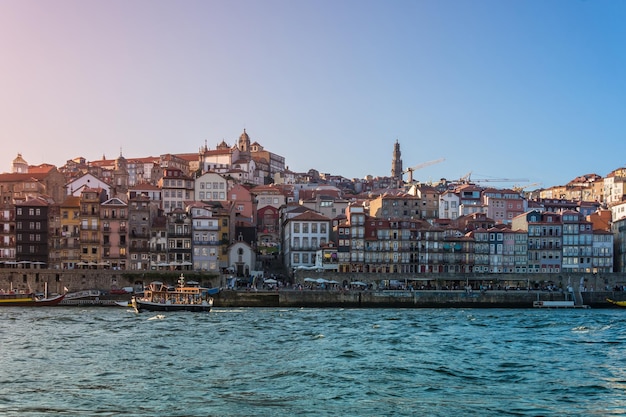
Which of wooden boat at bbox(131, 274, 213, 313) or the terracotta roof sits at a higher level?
the terracotta roof

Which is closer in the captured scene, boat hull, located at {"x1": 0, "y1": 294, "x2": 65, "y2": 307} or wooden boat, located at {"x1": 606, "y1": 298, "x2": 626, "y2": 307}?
boat hull, located at {"x1": 0, "y1": 294, "x2": 65, "y2": 307}

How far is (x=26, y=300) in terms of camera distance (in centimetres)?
8144

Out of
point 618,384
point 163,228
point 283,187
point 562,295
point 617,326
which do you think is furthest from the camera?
point 283,187

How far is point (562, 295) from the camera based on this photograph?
287 ft

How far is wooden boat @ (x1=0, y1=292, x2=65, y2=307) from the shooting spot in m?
81.0

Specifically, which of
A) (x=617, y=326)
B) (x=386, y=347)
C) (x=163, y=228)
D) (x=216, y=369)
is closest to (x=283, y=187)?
(x=163, y=228)

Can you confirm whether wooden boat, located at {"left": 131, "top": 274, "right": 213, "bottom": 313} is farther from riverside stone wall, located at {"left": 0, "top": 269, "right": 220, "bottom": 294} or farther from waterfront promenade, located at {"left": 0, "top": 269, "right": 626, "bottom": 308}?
riverside stone wall, located at {"left": 0, "top": 269, "right": 220, "bottom": 294}

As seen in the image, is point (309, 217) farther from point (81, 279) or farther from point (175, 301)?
point (175, 301)

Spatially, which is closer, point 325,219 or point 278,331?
point 278,331

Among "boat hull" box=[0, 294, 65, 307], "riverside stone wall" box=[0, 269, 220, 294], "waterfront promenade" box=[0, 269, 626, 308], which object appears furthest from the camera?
"riverside stone wall" box=[0, 269, 220, 294]

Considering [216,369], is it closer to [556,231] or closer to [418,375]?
[418,375]

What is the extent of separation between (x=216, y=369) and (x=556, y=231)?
73520 millimetres

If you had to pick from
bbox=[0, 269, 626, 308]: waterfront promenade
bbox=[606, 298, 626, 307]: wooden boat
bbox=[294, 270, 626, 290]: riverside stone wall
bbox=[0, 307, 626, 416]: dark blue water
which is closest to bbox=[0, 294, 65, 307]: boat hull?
bbox=[0, 269, 626, 308]: waterfront promenade

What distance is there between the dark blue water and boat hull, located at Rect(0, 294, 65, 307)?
15.2m
